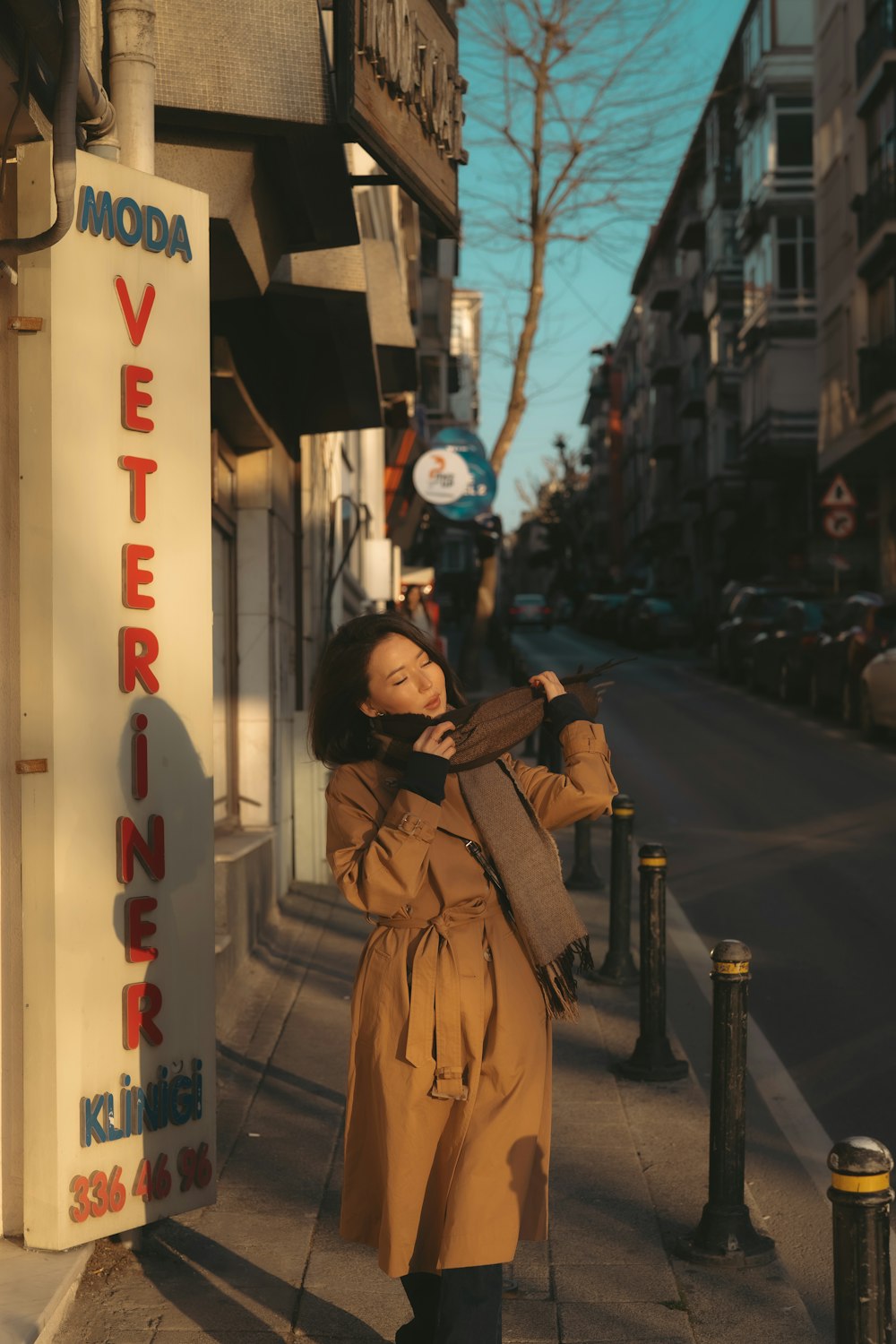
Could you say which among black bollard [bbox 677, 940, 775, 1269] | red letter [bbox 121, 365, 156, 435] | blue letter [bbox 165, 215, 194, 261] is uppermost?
blue letter [bbox 165, 215, 194, 261]

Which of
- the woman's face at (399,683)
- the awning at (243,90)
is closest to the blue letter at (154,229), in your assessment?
the awning at (243,90)

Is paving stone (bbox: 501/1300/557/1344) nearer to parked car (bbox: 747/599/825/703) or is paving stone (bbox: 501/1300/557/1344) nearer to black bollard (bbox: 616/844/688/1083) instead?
black bollard (bbox: 616/844/688/1083)

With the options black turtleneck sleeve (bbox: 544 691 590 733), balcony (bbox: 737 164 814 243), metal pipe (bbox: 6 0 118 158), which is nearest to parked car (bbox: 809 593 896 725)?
metal pipe (bbox: 6 0 118 158)

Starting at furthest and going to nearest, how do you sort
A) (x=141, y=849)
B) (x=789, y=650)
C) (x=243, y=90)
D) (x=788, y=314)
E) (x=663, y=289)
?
(x=663, y=289) < (x=788, y=314) < (x=789, y=650) < (x=243, y=90) < (x=141, y=849)

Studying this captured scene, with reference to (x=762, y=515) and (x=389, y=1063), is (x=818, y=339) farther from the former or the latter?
(x=389, y=1063)

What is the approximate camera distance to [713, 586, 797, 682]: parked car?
98.5 feet

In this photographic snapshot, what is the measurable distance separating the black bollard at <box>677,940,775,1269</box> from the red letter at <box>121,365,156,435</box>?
87.5 inches

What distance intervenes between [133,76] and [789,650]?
21744mm

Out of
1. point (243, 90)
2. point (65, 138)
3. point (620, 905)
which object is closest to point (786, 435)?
point (620, 905)

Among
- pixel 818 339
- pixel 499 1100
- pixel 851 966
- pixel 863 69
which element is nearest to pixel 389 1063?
pixel 499 1100

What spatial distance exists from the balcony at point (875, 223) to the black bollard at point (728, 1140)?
30578mm

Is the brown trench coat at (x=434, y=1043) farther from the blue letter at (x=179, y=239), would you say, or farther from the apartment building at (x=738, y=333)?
the apartment building at (x=738, y=333)

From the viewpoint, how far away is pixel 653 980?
651 cm

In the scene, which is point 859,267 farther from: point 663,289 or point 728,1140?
point 663,289
